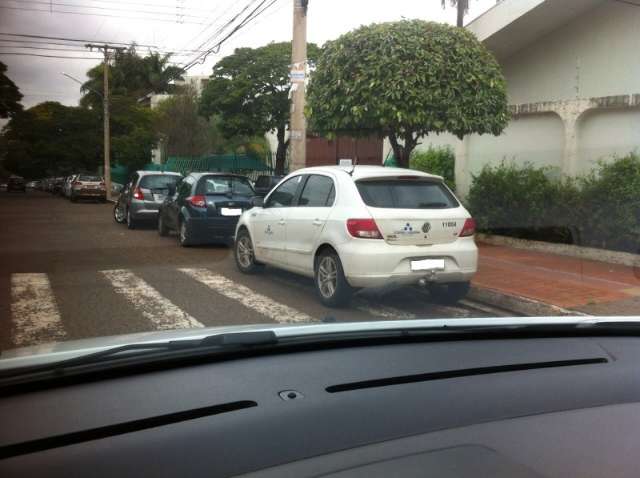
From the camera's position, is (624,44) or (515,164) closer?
(624,44)

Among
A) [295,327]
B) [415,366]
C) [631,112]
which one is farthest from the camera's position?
[631,112]

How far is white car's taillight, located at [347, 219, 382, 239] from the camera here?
6926 mm

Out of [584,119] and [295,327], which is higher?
[584,119]

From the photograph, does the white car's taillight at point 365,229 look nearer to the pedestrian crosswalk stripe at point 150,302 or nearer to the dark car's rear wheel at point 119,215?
the pedestrian crosswalk stripe at point 150,302

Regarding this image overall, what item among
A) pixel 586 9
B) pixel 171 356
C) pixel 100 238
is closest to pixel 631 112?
pixel 586 9

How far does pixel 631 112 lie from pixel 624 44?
1374 mm

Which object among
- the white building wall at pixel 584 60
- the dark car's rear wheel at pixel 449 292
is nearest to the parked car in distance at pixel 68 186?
the white building wall at pixel 584 60

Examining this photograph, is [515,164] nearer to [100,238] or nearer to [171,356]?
[100,238]

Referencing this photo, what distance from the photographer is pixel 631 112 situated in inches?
451

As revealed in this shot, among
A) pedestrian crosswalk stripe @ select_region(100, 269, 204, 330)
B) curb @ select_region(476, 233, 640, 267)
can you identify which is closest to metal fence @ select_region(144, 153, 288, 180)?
curb @ select_region(476, 233, 640, 267)

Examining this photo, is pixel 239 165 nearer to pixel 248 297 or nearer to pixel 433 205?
pixel 248 297

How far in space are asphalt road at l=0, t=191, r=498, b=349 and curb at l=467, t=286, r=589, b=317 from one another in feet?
1.71

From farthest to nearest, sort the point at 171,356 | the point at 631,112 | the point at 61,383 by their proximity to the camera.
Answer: the point at 631,112 → the point at 171,356 → the point at 61,383

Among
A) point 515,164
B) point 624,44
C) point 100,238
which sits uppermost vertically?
point 624,44
